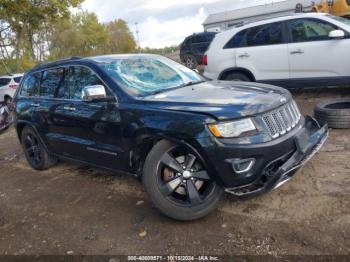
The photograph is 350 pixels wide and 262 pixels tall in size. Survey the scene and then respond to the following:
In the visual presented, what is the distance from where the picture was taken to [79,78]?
4.58 metres

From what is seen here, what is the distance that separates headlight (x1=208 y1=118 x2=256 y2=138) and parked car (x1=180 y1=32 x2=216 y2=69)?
13.4 meters

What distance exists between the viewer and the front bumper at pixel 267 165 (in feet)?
10.6

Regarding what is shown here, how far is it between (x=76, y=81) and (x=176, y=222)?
2226 millimetres

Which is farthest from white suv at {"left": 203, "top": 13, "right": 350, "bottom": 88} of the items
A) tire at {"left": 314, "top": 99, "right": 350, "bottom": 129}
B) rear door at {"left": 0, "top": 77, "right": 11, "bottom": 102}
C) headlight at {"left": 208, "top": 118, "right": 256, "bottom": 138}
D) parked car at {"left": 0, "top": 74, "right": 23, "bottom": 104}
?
rear door at {"left": 0, "top": 77, "right": 11, "bottom": 102}

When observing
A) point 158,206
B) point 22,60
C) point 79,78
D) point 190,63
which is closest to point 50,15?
point 22,60

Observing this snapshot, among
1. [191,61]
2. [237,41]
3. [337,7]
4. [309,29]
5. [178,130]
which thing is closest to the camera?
[178,130]

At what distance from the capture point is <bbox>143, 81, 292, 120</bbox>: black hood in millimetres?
3303

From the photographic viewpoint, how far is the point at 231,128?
10.7 ft

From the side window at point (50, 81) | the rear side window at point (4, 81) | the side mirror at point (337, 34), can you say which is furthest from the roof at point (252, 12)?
the side window at point (50, 81)

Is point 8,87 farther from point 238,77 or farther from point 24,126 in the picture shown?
point 238,77

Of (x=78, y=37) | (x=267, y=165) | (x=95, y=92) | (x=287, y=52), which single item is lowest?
(x=267, y=165)

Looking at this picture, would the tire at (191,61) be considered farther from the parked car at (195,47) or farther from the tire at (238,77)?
the tire at (238,77)

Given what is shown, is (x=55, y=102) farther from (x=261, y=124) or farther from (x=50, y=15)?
(x=50, y=15)

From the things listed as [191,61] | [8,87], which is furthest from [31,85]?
[191,61]
